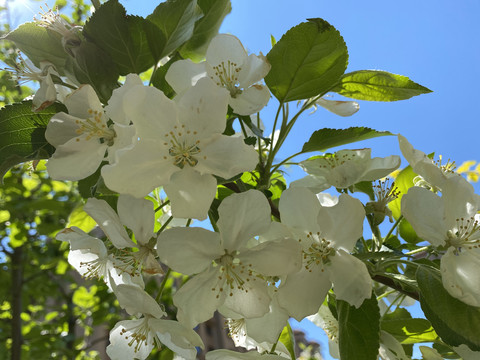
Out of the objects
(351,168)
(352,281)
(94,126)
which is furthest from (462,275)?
(94,126)

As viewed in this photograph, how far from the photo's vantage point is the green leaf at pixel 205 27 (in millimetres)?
973

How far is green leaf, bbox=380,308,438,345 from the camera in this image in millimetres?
1002

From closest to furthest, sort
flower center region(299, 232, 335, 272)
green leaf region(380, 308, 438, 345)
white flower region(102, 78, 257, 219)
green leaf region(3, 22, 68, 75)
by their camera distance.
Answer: white flower region(102, 78, 257, 219)
flower center region(299, 232, 335, 272)
green leaf region(3, 22, 68, 75)
green leaf region(380, 308, 438, 345)

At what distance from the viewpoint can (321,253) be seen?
2.58 ft

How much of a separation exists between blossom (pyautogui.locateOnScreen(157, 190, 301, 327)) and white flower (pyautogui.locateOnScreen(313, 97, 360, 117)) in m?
0.40

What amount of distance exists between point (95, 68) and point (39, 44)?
182 millimetres

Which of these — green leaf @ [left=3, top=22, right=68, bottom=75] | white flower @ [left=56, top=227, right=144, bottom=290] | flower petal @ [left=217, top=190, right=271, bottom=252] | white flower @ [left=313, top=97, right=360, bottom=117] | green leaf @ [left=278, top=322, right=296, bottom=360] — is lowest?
green leaf @ [left=278, top=322, right=296, bottom=360]

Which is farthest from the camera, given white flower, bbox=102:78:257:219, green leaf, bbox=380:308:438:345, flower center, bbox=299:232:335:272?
green leaf, bbox=380:308:438:345

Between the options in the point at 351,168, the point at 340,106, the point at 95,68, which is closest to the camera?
the point at 95,68

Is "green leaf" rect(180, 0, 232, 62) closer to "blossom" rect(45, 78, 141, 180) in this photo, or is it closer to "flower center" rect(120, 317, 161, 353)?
"blossom" rect(45, 78, 141, 180)

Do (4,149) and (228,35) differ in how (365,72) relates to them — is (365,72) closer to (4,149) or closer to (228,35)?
(228,35)

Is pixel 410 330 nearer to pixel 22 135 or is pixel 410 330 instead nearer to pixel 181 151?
pixel 181 151

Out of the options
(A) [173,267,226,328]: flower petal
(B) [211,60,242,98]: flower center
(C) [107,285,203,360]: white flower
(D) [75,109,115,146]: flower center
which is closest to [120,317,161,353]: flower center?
(C) [107,285,203,360]: white flower

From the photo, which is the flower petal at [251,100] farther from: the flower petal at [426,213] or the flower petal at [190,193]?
the flower petal at [426,213]
